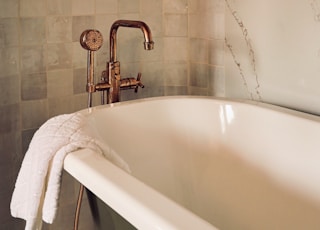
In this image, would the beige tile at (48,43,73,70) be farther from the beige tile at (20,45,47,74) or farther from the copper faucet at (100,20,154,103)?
the copper faucet at (100,20,154,103)

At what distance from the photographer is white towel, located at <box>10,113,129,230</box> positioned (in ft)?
3.71

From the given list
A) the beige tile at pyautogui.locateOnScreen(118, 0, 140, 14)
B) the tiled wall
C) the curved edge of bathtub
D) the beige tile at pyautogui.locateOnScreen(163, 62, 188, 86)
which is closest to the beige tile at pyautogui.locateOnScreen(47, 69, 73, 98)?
the tiled wall

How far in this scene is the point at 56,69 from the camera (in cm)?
182

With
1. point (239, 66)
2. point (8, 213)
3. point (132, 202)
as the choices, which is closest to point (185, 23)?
point (239, 66)

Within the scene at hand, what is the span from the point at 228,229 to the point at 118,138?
1.57 feet

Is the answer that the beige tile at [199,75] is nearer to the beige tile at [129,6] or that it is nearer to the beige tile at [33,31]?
the beige tile at [129,6]

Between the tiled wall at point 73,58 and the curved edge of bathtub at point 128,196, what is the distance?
0.70 meters

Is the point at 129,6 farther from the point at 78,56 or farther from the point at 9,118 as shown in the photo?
the point at 9,118

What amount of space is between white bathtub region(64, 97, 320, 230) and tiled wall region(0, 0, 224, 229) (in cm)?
33

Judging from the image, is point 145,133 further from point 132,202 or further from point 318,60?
point 132,202

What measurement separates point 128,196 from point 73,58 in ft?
3.61

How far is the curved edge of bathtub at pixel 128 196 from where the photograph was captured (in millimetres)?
758

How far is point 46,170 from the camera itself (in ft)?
3.78

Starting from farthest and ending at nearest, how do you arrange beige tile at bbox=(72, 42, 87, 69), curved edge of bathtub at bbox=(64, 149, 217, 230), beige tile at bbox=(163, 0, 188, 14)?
beige tile at bbox=(163, 0, 188, 14)
beige tile at bbox=(72, 42, 87, 69)
curved edge of bathtub at bbox=(64, 149, 217, 230)
